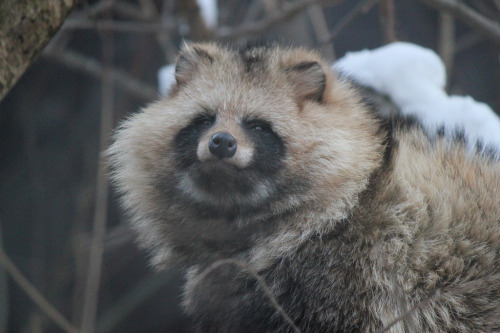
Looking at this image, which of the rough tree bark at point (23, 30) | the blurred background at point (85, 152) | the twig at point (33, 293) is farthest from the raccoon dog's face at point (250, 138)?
the blurred background at point (85, 152)

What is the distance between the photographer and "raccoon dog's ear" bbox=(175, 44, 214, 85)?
3.82m

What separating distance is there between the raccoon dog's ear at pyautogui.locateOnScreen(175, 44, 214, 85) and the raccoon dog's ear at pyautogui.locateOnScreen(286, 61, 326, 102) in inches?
20.6

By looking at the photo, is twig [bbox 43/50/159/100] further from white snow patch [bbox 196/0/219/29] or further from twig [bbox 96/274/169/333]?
twig [bbox 96/274/169/333]

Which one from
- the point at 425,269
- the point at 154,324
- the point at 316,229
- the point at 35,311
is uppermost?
the point at 316,229

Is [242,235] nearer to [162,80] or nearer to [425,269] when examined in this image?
[425,269]

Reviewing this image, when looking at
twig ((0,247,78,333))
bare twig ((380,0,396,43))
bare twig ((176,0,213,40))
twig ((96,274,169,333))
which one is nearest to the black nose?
twig ((0,247,78,333))

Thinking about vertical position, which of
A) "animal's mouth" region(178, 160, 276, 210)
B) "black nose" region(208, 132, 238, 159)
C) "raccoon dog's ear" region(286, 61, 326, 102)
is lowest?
"animal's mouth" region(178, 160, 276, 210)

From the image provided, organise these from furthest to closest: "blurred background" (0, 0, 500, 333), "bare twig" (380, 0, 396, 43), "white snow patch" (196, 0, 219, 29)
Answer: "blurred background" (0, 0, 500, 333) → "white snow patch" (196, 0, 219, 29) → "bare twig" (380, 0, 396, 43)

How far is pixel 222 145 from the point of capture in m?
3.24

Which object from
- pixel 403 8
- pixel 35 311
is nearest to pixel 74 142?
pixel 35 311

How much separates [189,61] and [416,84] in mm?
1929

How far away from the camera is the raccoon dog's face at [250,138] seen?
3465mm

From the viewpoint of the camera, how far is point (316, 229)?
11.3ft

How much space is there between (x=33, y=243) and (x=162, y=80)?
119 inches
